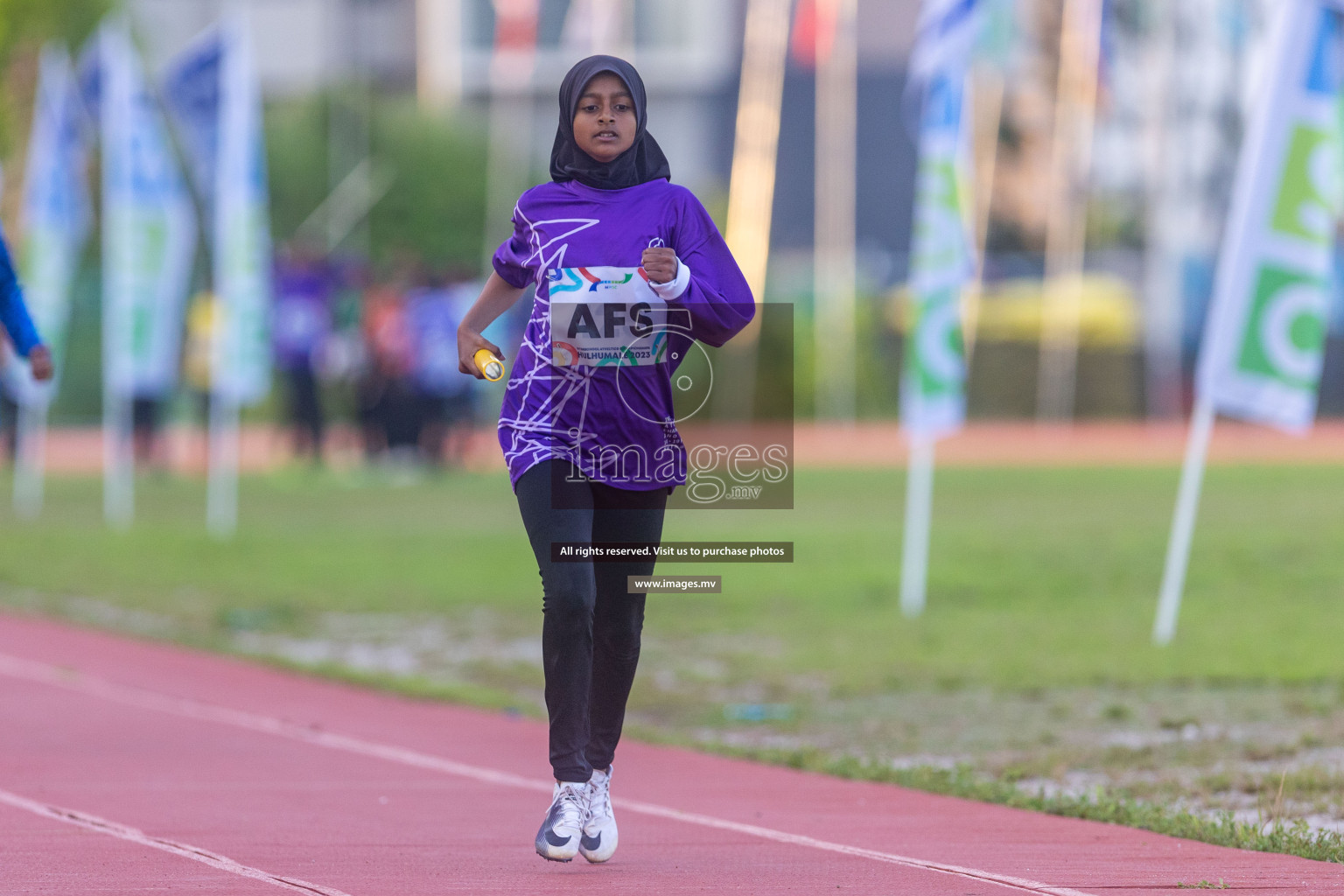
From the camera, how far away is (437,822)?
6070 millimetres

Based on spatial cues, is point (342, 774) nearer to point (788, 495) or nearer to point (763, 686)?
point (788, 495)

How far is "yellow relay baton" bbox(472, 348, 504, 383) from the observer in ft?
17.4

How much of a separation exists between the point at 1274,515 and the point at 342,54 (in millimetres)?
40717

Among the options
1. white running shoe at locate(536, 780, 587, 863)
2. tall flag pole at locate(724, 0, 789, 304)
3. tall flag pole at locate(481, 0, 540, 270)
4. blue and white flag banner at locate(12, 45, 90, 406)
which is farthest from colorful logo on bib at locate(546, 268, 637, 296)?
tall flag pole at locate(481, 0, 540, 270)

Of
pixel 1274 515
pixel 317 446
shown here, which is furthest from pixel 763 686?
pixel 317 446

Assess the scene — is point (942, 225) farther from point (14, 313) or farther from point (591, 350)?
point (591, 350)

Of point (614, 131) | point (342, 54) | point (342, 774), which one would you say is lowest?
point (342, 774)

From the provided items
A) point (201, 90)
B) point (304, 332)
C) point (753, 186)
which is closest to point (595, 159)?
point (201, 90)

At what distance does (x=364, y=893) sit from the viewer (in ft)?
16.0

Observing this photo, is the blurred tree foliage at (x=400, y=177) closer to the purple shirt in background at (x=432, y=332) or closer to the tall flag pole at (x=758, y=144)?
the tall flag pole at (x=758, y=144)

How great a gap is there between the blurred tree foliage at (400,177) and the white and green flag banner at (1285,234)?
34.7m

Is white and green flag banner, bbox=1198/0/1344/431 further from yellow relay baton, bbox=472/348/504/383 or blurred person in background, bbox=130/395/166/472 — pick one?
blurred person in background, bbox=130/395/166/472

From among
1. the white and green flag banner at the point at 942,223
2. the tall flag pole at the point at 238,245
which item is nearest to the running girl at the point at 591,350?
the white and green flag banner at the point at 942,223

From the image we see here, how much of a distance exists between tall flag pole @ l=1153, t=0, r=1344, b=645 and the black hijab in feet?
19.5
